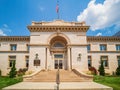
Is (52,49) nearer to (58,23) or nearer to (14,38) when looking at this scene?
(58,23)

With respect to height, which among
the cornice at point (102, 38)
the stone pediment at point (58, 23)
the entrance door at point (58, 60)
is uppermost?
the stone pediment at point (58, 23)

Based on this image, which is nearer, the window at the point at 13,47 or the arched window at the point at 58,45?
the arched window at the point at 58,45

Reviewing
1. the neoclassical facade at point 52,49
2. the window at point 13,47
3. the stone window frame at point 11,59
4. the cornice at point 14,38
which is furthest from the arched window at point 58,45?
the stone window frame at point 11,59

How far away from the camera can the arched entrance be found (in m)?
31.2

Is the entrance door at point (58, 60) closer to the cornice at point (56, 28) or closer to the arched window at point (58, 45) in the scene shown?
the arched window at point (58, 45)

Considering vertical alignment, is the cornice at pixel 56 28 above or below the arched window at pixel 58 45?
above

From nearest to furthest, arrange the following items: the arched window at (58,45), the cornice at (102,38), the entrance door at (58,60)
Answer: the entrance door at (58,60) → the arched window at (58,45) → the cornice at (102,38)

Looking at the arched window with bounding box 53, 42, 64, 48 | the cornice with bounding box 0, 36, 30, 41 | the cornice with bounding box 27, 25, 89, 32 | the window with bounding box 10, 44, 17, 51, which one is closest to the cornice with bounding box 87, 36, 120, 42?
the cornice with bounding box 27, 25, 89, 32

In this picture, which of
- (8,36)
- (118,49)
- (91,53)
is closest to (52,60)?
(91,53)

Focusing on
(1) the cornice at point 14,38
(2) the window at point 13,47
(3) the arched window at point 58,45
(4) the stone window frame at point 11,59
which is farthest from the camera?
(2) the window at point 13,47

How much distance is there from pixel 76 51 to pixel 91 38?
29.1 ft

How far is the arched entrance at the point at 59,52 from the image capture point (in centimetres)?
3125

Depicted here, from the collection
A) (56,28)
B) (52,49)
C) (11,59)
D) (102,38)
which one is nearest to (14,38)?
(11,59)

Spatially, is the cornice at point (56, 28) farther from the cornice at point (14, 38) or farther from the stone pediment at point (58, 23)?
the cornice at point (14, 38)
